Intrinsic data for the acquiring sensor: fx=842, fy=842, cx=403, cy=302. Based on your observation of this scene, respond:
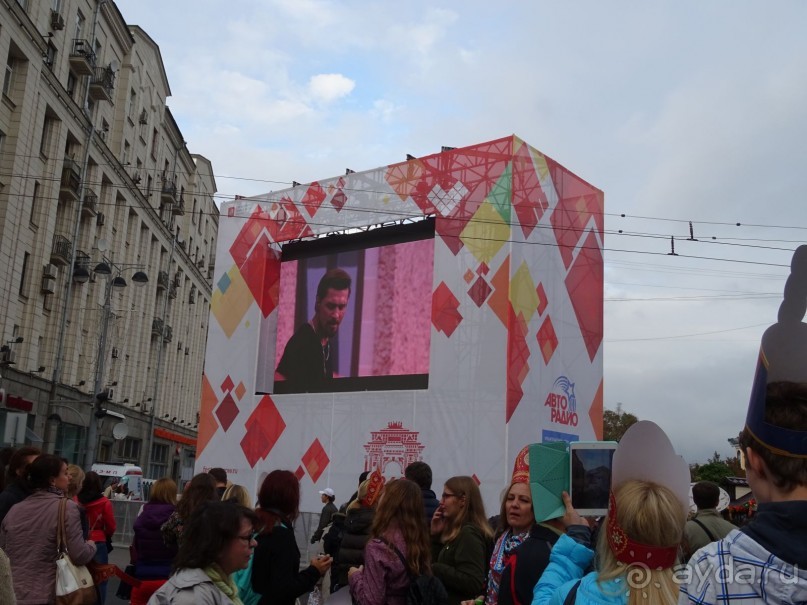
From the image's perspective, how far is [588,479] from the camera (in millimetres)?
2924

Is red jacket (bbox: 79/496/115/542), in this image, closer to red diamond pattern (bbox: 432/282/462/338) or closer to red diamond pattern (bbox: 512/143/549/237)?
red diamond pattern (bbox: 432/282/462/338)

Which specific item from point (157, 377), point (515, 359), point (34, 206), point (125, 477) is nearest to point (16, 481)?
point (515, 359)

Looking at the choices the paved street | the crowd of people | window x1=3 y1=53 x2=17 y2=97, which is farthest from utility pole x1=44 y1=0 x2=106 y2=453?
the crowd of people

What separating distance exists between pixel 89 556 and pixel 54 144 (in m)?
23.0

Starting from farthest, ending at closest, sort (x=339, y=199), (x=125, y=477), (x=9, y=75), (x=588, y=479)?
(x=9, y=75), (x=125, y=477), (x=339, y=199), (x=588, y=479)

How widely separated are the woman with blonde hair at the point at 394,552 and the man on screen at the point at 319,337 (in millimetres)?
14604

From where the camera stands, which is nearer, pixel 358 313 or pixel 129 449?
pixel 358 313

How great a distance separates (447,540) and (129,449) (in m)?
33.4

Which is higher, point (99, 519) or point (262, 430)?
point (262, 430)

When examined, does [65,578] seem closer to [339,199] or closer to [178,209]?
[339,199]

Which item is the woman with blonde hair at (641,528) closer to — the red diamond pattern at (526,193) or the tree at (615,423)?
the red diamond pattern at (526,193)

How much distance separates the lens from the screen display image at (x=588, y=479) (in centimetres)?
292

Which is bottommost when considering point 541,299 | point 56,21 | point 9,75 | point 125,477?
point 125,477

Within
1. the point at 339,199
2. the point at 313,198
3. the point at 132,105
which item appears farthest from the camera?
the point at 132,105
